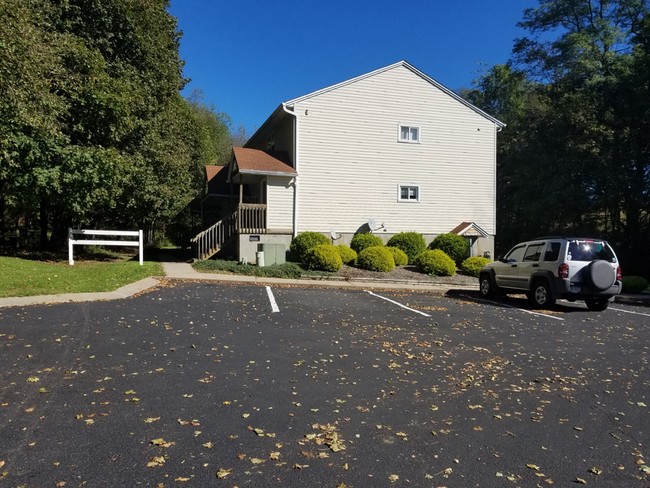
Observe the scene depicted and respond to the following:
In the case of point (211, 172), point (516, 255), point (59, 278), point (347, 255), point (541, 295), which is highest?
point (211, 172)

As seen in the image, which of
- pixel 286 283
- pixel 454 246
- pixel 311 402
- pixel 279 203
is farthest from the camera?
pixel 454 246

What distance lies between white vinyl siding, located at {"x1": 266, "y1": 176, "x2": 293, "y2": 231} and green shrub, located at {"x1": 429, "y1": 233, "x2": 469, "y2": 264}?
6491 mm

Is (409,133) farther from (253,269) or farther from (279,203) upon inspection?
(253,269)

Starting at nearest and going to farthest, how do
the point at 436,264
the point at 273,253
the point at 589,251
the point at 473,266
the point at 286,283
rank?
the point at 589,251
the point at 286,283
the point at 436,264
the point at 273,253
the point at 473,266

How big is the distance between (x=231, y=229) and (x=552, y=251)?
1204 centimetres

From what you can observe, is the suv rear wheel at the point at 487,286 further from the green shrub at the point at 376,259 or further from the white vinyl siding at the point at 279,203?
the white vinyl siding at the point at 279,203

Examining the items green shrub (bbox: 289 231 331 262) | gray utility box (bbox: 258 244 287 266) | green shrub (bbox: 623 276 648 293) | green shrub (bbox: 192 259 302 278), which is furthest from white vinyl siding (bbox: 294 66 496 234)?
green shrub (bbox: 623 276 648 293)

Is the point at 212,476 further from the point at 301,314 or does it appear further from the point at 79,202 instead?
the point at 79,202

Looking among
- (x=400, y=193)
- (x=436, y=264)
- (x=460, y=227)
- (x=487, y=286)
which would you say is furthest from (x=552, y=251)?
(x=400, y=193)

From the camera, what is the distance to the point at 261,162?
18.8 m

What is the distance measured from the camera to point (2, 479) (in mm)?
2928

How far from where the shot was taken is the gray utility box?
17.5m

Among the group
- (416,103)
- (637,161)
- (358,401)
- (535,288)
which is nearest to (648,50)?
(637,161)

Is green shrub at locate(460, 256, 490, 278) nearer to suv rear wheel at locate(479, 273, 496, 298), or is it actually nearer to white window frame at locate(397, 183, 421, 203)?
white window frame at locate(397, 183, 421, 203)
